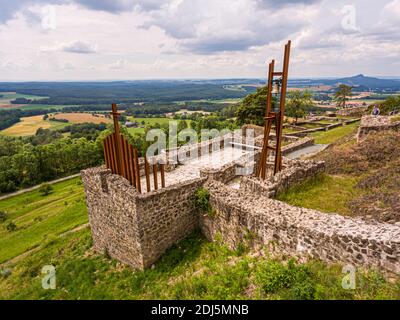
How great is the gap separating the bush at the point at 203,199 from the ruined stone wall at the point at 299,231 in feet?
0.76

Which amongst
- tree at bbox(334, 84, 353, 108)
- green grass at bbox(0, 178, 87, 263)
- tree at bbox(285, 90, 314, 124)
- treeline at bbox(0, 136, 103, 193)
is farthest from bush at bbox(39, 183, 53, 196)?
tree at bbox(334, 84, 353, 108)

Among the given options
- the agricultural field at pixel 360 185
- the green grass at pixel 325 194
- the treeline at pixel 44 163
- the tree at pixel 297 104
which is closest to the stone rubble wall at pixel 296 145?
the agricultural field at pixel 360 185

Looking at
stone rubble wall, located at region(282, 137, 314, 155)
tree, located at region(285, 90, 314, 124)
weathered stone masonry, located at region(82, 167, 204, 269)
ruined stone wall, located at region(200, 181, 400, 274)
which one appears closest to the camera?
ruined stone wall, located at region(200, 181, 400, 274)

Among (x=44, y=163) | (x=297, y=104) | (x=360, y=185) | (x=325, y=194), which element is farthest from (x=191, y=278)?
(x=44, y=163)

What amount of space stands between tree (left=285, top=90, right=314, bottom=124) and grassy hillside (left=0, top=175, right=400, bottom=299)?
34595 mm

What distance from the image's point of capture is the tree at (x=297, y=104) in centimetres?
4088

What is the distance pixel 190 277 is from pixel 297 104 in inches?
1482

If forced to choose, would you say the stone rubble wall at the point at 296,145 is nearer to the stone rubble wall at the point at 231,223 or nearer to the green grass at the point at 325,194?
the stone rubble wall at the point at 231,223

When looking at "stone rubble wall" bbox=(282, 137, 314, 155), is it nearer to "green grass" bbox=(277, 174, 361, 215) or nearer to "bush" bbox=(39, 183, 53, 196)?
"green grass" bbox=(277, 174, 361, 215)

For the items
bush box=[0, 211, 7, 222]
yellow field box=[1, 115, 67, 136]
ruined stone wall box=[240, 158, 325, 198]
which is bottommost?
yellow field box=[1, 115, 67, 136]

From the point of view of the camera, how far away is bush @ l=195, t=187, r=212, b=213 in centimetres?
1106

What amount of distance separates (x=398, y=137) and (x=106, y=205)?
16.3 m

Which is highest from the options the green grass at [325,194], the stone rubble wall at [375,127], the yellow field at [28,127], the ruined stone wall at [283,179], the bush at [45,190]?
the stone rubble wall at [375,127]

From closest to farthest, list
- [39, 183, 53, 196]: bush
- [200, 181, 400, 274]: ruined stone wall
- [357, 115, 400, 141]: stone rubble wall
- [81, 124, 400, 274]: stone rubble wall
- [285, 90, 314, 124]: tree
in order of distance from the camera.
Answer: [200, 181, 400, 274]: ruined stone wall, [81, 124, 400, 274]: stone rubble wall, [357, 115, 400, 141]: stone rubble wall, [285, 90, 314, 124]: tree, [39, 183, 53, 196]: bush
